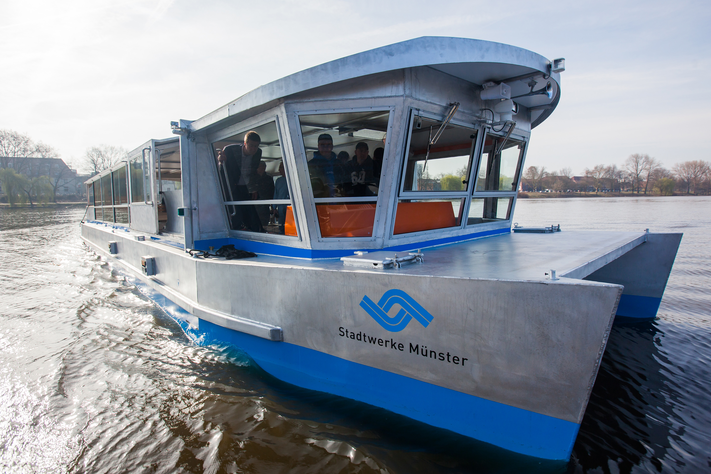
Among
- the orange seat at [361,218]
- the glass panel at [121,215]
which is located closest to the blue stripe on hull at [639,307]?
the orange seat at [361,218]

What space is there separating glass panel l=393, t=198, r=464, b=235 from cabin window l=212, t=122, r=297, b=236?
4.18 feet

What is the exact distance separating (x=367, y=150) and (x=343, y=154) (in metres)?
0.26

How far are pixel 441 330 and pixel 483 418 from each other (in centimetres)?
69

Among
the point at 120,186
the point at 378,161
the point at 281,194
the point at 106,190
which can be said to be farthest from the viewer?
the point at 106,190

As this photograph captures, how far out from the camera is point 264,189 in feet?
15.2

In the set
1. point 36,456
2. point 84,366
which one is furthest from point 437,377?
point 84,366

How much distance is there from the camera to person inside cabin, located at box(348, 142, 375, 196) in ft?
12.5

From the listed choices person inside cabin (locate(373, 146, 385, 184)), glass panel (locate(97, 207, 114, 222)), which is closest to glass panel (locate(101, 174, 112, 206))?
glass panel (locate(97, 207, 114, 222))

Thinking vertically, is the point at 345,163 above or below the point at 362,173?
above

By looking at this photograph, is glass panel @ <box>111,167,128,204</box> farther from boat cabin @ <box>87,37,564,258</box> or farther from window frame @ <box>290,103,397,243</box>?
window frame @ <box>290,103,397,243</box>

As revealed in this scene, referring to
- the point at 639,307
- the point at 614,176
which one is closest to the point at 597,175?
the point at 614,176

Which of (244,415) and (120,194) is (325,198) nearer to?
(244,415)

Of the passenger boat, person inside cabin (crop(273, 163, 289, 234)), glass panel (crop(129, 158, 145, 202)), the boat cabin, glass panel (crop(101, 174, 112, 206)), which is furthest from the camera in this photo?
glass panel (crop(101, 174, 112, 206))

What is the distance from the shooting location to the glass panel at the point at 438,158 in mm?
3900
